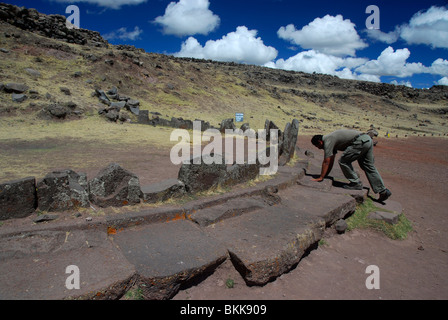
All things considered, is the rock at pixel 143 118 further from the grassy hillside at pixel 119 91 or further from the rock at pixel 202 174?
the rock at pixel 202 174

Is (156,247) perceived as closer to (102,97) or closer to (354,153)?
(354,153)

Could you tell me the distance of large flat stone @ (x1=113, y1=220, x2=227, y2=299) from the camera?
2.46 m

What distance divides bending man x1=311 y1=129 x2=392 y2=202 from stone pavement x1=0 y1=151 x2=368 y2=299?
1444mm

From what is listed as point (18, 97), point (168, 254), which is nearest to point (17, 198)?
point (168, 254)

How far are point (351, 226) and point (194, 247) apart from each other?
2966mm

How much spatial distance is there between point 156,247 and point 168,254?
199mm

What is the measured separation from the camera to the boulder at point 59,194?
10.4ft

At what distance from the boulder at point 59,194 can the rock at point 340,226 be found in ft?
12.1

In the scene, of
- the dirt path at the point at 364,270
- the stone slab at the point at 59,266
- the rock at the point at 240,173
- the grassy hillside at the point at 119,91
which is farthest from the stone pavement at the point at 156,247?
the grassy hillside at the point at 119,91

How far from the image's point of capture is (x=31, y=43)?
56.5 feet

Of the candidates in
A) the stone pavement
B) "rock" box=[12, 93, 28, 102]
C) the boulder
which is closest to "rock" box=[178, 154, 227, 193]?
the stone pavement

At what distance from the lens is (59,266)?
2.42 m
